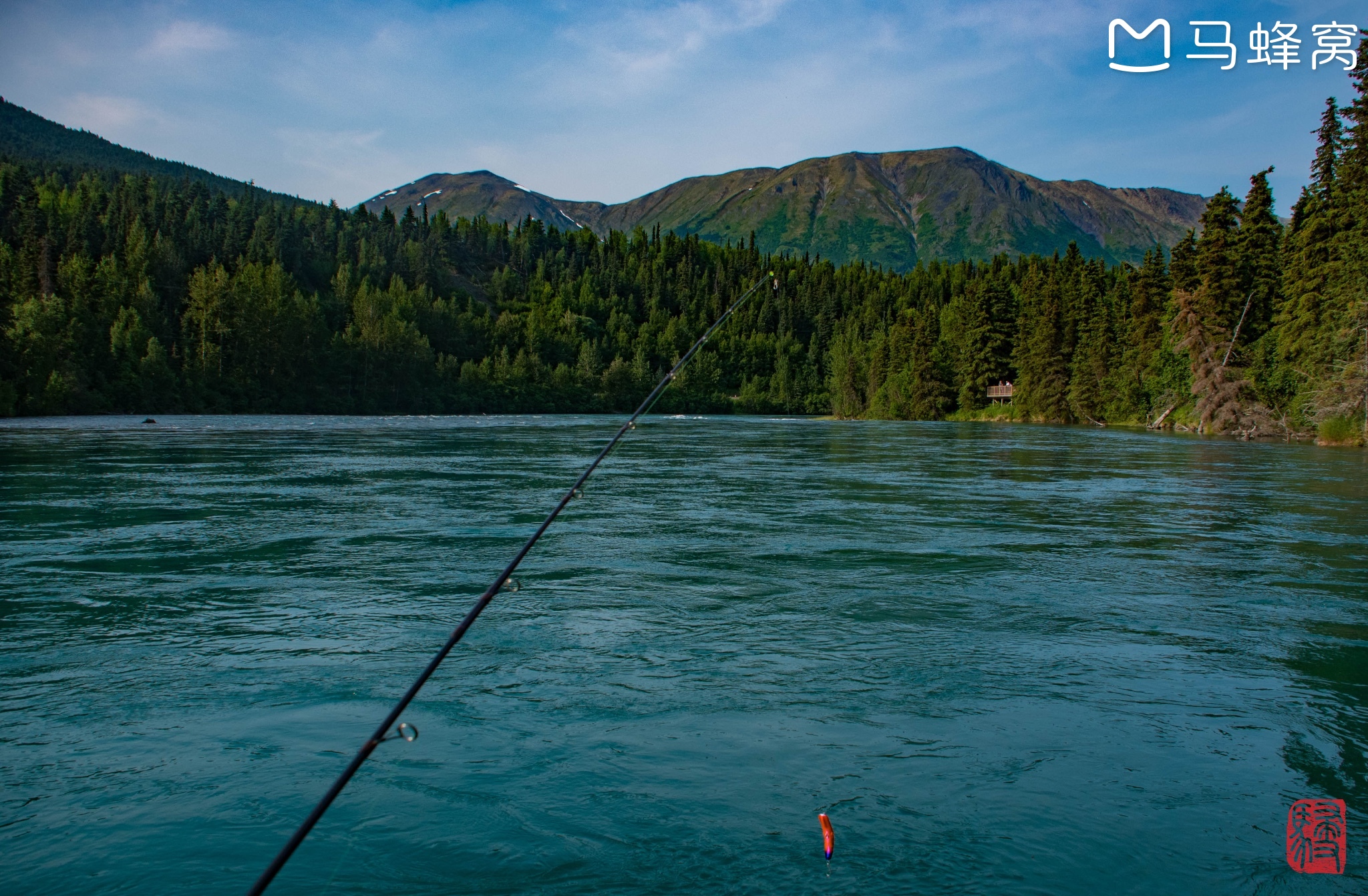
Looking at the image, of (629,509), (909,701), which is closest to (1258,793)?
(909,701)

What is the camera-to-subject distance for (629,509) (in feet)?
55.3

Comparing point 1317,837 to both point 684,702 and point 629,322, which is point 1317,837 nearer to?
point 684,702

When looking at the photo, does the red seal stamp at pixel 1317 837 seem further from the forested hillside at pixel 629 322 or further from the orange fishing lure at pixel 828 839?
the forested hillside at pixel 629 322

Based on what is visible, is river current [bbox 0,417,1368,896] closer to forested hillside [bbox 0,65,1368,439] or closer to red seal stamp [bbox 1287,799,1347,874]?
red seal stamp [bbox 1287,799,1347,874]

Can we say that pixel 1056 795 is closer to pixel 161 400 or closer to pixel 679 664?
pixel 679 664

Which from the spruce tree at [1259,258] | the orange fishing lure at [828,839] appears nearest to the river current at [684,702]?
the orange fishing lure at [828,839]

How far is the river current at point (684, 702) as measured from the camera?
436cm

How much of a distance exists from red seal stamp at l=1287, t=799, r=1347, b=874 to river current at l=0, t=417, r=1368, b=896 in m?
0.09

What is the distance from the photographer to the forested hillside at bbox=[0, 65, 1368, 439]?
50375 millimetres

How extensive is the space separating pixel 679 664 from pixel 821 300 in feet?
568

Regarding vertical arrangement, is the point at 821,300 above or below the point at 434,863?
above

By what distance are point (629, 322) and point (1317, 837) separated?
159 meters

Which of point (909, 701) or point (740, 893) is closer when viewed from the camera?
point (740, 893)

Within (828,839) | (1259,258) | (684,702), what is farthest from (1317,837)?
(1259,258)
